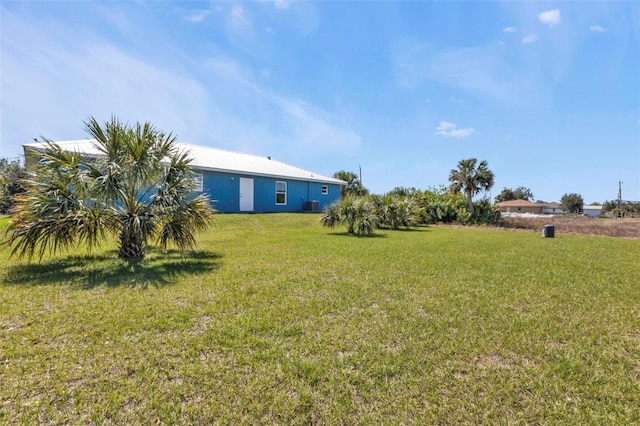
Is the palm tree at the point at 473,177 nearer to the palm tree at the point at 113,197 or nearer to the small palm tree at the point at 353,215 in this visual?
the small palm tree at the point at 353,215

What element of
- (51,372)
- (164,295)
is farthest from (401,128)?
(51,372)

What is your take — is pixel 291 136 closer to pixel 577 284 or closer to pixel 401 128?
pixel 401 128

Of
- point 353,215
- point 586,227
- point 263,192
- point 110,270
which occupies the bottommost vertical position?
point 110,270

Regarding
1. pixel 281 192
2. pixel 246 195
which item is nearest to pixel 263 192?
pixel 246 195

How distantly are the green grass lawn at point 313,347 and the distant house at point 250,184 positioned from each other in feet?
37.7

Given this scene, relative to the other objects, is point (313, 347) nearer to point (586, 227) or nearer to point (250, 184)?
point (250, 184)

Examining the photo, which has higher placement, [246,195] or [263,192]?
[263,192]

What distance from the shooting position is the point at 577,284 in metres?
5.09

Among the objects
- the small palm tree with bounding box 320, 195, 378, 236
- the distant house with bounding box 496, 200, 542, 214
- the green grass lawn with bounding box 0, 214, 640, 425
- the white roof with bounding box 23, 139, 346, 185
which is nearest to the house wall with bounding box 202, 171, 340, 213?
the white roof with bounding box 23, 139, 346, 185

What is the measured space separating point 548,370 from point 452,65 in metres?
12.7

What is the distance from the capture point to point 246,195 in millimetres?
18156

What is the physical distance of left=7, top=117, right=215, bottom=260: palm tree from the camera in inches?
205

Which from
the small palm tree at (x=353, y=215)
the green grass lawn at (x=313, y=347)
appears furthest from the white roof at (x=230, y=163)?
the green grass lawn at (x=313, y=347)

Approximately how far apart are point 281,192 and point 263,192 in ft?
5.04
